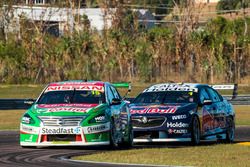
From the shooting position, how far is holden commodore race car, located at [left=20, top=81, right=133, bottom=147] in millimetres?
17891

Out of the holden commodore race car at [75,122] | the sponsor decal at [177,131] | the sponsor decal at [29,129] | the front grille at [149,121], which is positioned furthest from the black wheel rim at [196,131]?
the sponsor decal at [29,129]

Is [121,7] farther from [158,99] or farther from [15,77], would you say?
[158,99]

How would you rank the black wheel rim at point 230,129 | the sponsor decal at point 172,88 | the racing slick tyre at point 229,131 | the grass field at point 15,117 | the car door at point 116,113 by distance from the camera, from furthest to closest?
the grass field at point 15,117 < the black wheel rim at point 230,129 < the racing slick tyre at point 229,131 < the sponsor decal at point 172,88 < the car door at point 116,113

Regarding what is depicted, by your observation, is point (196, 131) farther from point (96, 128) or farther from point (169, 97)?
point (96, 128)

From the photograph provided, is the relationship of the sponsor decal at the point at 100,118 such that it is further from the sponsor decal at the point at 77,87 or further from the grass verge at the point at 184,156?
the sponsor decal at the point at 77,87

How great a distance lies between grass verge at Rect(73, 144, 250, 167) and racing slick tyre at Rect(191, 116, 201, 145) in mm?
1257

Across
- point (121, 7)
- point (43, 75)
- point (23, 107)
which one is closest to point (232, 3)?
point (121, 7)

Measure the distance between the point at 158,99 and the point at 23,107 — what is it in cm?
1551

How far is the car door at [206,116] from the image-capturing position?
20719 mm

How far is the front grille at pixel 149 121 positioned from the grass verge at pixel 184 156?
1.35 metres

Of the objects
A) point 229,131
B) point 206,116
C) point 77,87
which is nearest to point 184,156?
point 77,87

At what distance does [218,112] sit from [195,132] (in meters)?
1.71

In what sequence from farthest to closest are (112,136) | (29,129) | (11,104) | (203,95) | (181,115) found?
1. (11,104)
2. (203,95)
3. (181,115)
4. (112,136)
5. (29,129)

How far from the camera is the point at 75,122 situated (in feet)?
58.7
